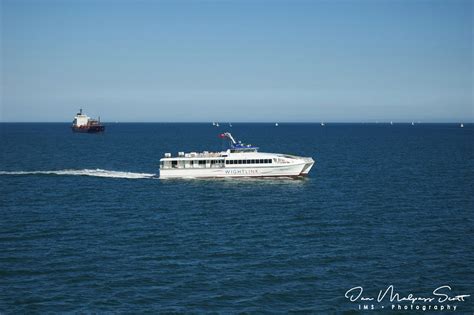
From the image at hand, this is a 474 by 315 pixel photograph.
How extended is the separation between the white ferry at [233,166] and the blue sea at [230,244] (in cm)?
224

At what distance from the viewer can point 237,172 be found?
8431 cm

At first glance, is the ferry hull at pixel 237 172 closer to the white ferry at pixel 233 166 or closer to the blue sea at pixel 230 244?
the white ferry at pixel 233 166

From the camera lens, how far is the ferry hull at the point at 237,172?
83.9 meters

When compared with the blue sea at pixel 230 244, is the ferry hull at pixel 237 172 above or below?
above

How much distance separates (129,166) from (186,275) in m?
72.8

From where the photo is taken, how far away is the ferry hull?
83.9 meters

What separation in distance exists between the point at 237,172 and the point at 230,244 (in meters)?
38.7

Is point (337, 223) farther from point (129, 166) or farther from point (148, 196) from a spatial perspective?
point (129, 166)
